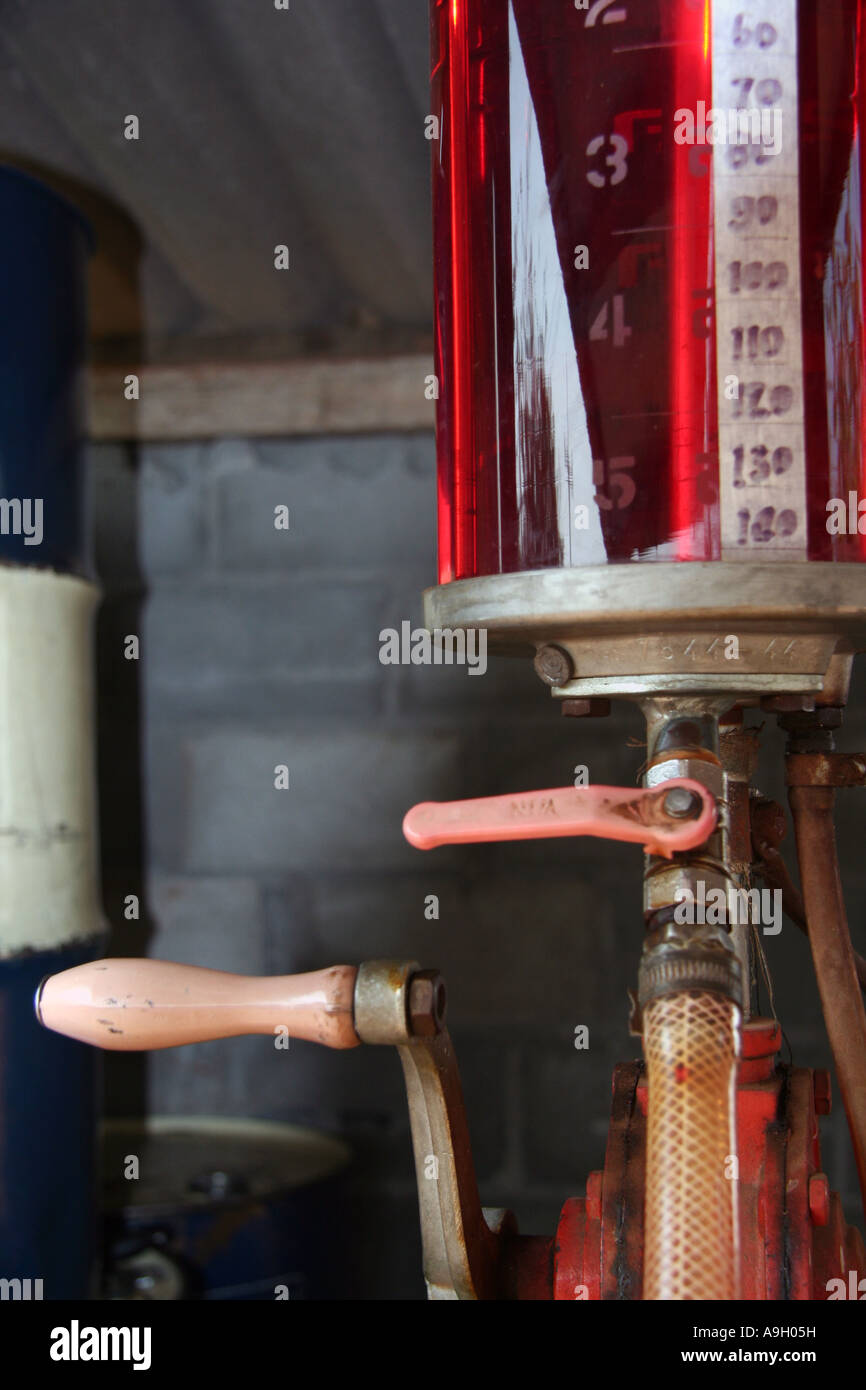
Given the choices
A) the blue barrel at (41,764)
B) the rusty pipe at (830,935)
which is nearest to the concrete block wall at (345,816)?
the blue barrel at (41,764)

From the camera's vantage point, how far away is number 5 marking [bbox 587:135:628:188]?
0.65 meters

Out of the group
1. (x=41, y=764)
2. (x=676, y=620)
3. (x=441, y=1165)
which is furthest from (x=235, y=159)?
(x=441, y=1165)

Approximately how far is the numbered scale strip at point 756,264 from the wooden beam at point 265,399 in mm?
839

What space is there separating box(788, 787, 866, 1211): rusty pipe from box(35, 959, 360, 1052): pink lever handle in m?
0.30

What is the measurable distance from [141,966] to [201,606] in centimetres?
93

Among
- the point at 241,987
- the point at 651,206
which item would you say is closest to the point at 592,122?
the point at 651,206

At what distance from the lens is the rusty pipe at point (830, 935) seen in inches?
30.7

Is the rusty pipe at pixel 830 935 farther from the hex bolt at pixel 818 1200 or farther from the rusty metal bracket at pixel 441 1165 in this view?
the rusty metal bracket at pixel 441 1165

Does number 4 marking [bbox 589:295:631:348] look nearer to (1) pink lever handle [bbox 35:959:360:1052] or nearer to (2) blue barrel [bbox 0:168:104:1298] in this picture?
(1) pink lever handle [bbox 35:959:360:1052]

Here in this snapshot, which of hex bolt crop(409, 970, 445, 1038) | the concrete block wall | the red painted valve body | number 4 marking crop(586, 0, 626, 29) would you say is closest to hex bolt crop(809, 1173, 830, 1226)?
the red painted valve body

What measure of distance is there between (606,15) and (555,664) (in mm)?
326

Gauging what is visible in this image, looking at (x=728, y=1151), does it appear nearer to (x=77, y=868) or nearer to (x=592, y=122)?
(x=592, y=122)

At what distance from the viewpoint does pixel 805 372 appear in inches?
25.1

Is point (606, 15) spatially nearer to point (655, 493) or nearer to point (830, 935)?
point (655, 493)
